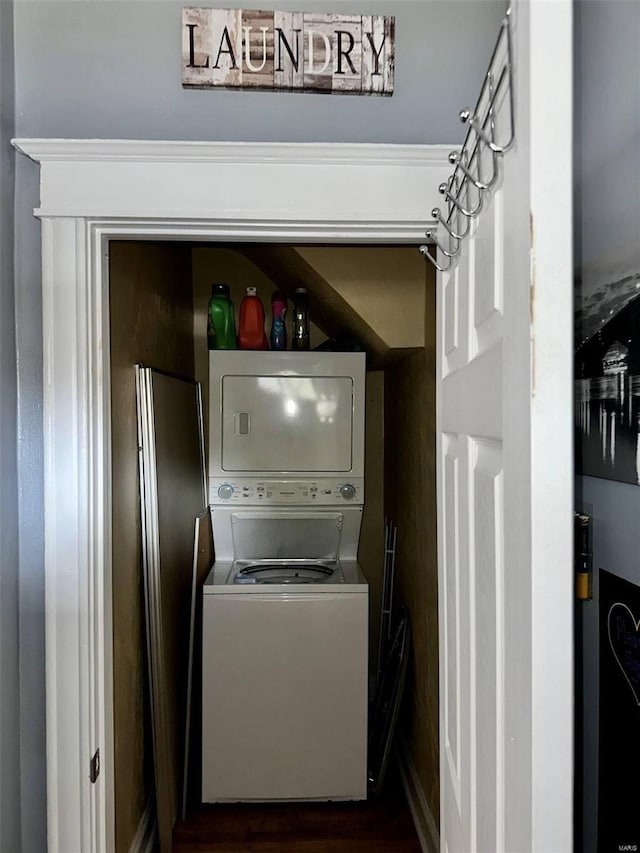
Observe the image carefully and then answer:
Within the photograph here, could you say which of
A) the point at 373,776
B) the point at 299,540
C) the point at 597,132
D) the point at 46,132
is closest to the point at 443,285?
the point at 597,132

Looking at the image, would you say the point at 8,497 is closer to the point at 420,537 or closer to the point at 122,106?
the point at 122,106

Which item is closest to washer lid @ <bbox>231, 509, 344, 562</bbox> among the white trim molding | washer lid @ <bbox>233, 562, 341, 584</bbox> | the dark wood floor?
washer lid @ <bbox>233, 562, 341, 584</bbox>

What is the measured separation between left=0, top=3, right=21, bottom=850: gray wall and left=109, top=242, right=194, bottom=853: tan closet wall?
542mm

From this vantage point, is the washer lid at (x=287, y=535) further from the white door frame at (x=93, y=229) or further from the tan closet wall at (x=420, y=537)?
the white door frame at (x=93, y=229)

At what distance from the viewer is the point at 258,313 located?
9.74 feet

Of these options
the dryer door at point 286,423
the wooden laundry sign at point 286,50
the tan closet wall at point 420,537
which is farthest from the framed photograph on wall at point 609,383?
the dryer door at point 286,423

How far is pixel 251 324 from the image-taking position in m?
2.95

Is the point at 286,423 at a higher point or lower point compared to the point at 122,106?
lower

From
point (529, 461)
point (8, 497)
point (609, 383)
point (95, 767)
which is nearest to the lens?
point (529, 461)

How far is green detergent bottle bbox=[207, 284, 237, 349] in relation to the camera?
2965 millimetres

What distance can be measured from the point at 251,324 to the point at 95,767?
2.11m

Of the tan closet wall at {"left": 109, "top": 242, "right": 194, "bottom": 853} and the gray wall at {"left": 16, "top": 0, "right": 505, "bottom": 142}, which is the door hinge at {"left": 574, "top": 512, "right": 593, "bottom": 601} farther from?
the tan closet wall at {"left": 109, "top": 242, "right": 194, "bottom": 853}

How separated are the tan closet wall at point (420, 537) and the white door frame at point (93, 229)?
98 cm

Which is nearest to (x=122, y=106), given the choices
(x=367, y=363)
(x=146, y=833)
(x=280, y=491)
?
(x=280, y=491)
